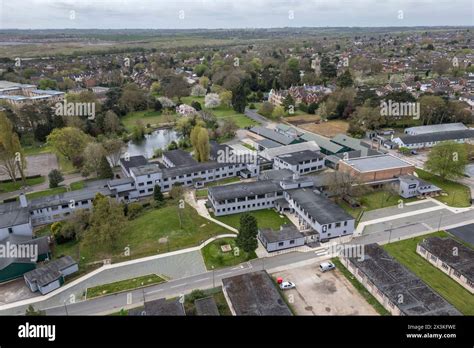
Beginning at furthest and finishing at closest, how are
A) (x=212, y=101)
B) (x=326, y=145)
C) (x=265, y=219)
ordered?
(x=212, y=101)
(x=326, y=145)
(x=265, y=219)

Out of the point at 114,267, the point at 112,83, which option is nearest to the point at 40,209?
the point at 114,267

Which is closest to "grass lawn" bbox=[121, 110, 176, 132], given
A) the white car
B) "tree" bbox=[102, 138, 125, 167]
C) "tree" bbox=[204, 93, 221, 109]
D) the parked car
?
"tree" bbox=[204, 93, 221, 109]

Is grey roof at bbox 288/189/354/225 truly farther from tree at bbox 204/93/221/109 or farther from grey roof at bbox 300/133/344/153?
tree at bbox 204/93/221/109

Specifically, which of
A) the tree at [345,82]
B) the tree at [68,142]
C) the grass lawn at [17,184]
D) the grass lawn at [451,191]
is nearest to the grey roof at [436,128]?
the grass lawn at [451,191]

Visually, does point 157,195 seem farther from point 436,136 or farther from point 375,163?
point 436,136

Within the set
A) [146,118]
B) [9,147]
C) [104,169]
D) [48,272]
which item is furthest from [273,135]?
[48,272]
